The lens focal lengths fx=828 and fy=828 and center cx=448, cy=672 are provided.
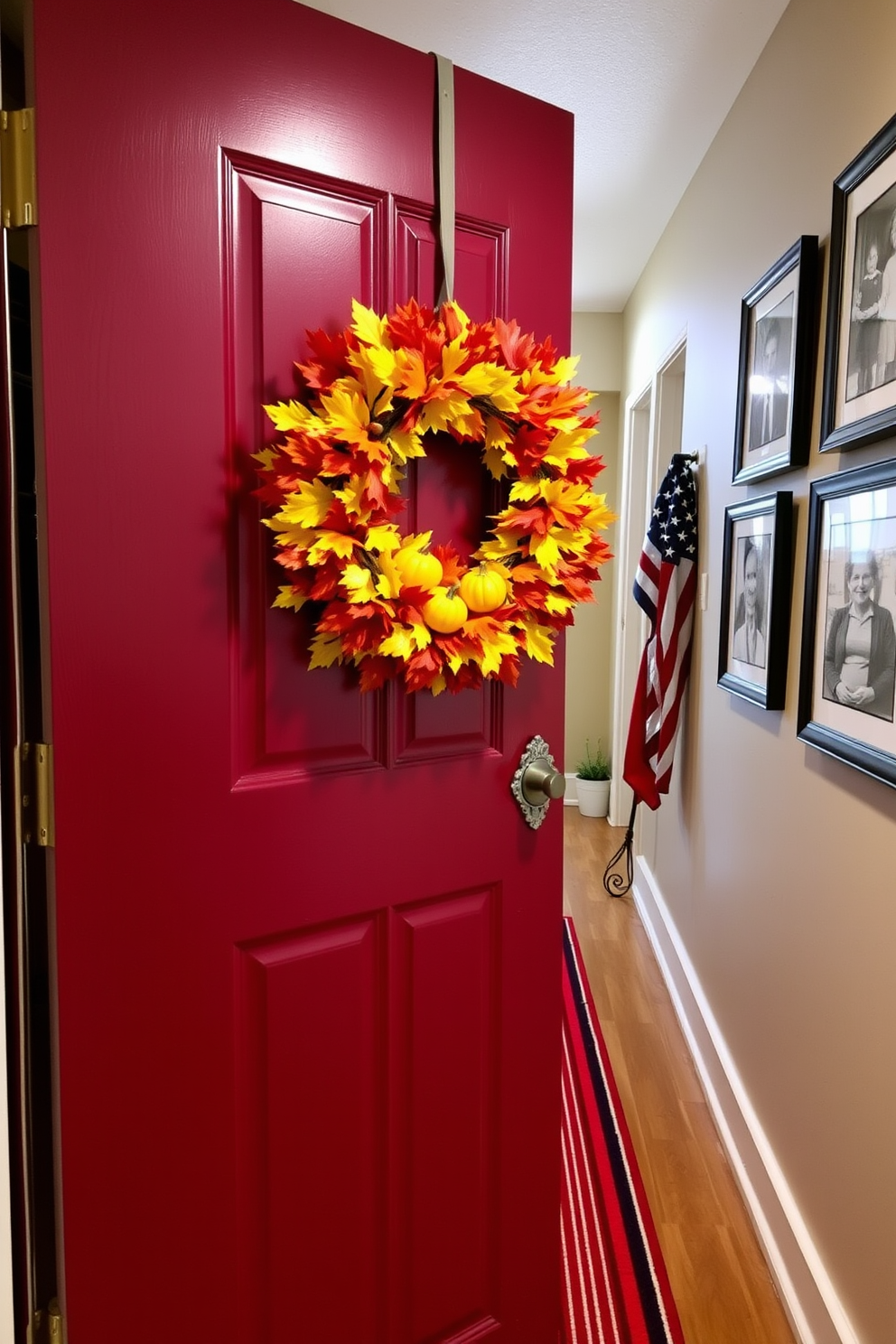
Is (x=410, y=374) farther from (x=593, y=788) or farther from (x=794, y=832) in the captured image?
(x=593, y=788)

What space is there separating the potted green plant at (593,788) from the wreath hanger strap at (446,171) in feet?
12.1

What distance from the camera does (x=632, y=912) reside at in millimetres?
3369

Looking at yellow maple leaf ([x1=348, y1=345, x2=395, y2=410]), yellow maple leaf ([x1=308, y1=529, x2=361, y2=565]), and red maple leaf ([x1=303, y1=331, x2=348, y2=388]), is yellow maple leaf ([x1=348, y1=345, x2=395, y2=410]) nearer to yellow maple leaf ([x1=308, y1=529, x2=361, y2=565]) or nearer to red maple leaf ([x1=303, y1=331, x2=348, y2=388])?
red maple leaf ([x1=303, y1=331, x2=348, y2=388])

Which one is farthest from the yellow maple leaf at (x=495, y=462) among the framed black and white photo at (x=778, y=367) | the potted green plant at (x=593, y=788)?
the potted green plant at (x=593, y=788)

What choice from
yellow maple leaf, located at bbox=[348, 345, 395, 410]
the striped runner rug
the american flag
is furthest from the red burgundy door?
the american flag

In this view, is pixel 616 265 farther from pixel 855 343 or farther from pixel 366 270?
pixel 366 270

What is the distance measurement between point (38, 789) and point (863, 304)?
1464 mm

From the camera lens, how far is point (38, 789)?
3.10 ft

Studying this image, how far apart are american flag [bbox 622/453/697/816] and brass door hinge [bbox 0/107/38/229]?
2142 mm

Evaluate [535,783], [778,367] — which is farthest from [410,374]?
[778,367]

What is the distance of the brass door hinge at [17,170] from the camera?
88cm

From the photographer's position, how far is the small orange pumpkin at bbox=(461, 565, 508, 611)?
106 centimetres

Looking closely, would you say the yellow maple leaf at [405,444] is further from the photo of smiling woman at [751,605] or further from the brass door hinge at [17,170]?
the photo of smiling woman at [751,605]

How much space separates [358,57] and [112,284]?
457mm
